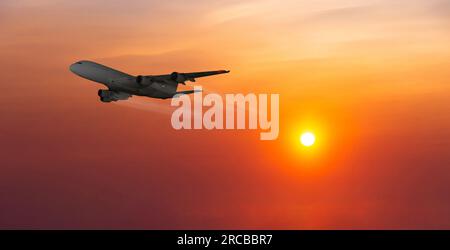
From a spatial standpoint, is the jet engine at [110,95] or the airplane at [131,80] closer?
the airplane at [131,80]

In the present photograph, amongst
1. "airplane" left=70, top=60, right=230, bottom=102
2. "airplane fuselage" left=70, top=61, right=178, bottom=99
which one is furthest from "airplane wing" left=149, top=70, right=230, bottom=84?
"airplane fuselage" left=70, top=61, right=178, bottom=99

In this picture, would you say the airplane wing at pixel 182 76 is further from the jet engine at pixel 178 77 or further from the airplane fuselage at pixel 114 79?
the airplane fuselage at pixel 114 79

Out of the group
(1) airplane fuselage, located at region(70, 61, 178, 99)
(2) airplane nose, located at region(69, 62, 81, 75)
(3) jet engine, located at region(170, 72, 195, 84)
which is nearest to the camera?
(1) airplane fuselage, located at region(70, 61, 178, 99)

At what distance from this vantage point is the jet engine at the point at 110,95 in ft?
364

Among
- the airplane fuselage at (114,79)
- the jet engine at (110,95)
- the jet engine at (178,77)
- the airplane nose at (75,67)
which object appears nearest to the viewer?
the airplane fuselage at (114,79)

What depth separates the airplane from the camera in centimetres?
10544

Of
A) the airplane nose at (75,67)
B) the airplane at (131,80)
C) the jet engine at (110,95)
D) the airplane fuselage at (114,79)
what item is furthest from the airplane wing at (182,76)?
the airplane nose at (75,67)

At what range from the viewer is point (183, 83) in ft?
357

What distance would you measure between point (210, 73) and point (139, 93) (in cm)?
1163

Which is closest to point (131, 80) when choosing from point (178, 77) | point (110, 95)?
point (110, 95)

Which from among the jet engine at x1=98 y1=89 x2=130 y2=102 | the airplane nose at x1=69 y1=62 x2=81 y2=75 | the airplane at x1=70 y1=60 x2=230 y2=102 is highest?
the airplane nose at x1=69 y1=62 x2=81 y2=75

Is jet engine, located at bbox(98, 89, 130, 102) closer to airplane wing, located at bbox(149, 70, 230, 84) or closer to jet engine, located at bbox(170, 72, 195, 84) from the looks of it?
airplane wing, located at bbox(149, 70, 230, 84)
